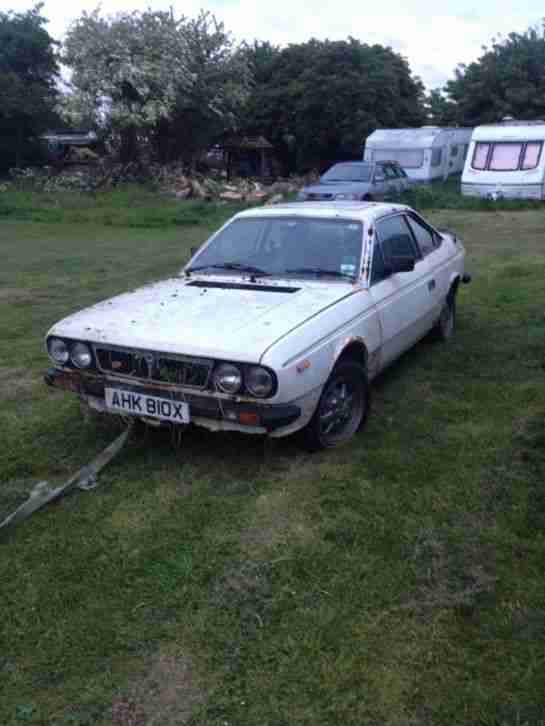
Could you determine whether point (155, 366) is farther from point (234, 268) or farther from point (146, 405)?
point (234, 268)

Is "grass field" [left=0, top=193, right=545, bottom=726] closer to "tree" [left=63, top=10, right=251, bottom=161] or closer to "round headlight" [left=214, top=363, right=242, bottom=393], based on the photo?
"round headlight" [left=214, top=363, right=242, bottom=393]

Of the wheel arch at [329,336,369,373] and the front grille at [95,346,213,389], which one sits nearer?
the front grille at [95,346,213,389]

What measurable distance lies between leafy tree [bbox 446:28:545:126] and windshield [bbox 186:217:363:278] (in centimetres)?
2873

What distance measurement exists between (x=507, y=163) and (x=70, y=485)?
62.8 ft

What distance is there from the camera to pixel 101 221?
58.1 feet

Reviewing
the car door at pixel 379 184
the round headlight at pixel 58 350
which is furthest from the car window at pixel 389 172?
the round headlight at pixel 58 350

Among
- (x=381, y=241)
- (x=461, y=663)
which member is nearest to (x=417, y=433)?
(x=381, y=241)

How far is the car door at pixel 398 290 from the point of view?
481 cm

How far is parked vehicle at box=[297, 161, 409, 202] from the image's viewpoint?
16.5 m

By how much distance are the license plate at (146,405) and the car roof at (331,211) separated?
193 centimetres

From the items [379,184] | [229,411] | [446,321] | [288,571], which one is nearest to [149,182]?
[379,184]

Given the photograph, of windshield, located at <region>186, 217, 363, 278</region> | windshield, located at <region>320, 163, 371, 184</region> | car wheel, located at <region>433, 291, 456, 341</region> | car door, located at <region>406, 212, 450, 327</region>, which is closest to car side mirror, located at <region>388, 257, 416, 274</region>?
windshield, located at <region>186, 217, 363, 278</region>

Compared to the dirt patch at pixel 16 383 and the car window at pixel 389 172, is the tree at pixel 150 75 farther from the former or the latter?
the dirt patch at pixel 16 383

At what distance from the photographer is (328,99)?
30.6 meters
